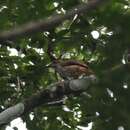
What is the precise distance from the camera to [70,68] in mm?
4371

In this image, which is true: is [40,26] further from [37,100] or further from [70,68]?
[70,68]

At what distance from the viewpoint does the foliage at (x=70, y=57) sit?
2.39 m

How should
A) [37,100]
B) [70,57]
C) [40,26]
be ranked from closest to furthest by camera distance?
[40,26]
[37,100]
[70,57]

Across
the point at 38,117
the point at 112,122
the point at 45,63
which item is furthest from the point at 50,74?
the point at 112,122

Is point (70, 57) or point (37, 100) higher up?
point (37, 100)

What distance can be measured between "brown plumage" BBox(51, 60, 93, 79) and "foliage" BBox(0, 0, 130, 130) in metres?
0.12

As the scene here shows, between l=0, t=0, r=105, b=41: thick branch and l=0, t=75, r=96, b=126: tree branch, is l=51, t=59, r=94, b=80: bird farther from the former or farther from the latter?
l=0, t=0, r=105, b=41: thick branch

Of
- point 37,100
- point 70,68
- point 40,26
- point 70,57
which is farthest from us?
point 70,57

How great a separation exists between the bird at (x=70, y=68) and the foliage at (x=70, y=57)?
12 centimetres

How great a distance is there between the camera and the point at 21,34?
62.1 inches

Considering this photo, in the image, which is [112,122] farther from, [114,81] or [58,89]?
[58,89]

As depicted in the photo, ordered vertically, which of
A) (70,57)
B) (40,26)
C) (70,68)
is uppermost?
(40,26)

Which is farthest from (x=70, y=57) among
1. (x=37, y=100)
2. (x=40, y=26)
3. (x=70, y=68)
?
(x=40, y=26)

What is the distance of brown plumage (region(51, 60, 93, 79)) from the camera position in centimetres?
427
